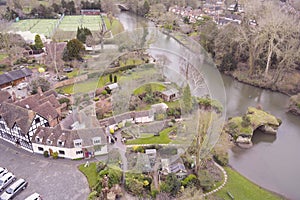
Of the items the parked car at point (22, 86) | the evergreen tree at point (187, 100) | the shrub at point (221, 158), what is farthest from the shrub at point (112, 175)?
the parked car at point (22, 86)

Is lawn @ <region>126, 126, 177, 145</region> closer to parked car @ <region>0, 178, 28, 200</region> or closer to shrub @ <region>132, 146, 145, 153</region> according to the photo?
shrub @ <region>132, 146, 145, 153</region>

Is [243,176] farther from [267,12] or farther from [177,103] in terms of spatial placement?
[267,12]

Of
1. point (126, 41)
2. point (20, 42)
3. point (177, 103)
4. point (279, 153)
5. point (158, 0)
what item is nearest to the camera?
point (279, 153)

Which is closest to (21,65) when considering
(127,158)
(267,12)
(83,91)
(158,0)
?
(83,91)

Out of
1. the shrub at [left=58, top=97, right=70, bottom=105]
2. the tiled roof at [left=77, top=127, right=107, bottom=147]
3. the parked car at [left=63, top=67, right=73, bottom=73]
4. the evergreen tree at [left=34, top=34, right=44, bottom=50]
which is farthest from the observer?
the evergreen tree at [left=34, top=34, right=44, bottom=50]

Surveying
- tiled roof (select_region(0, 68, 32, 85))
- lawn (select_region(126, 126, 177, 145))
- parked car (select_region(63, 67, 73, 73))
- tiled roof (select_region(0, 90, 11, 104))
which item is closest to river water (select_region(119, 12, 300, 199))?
lawn (select_region(126, 126, 177, 145))

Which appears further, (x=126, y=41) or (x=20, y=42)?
(x=20, y=42)

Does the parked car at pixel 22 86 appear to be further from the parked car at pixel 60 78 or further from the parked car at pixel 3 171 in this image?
the parked car at pixel 3 171

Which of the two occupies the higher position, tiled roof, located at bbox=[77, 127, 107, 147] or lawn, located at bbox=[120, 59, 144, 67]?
lawn, located at bbox=[120, 59, 144, 67]

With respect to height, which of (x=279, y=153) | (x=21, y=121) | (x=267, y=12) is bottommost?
(x=279, y=153)
